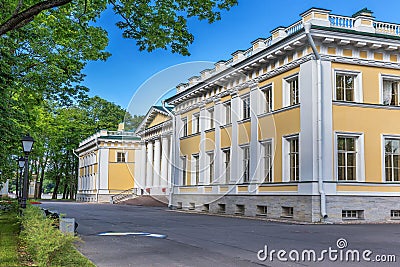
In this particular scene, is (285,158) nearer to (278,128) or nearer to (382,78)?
(278,128)

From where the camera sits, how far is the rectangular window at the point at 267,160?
25.7 metres

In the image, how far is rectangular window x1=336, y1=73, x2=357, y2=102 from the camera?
906 inches

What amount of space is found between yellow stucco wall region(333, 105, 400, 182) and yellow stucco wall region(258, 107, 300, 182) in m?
2.04

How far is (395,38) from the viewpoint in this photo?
75.6 ft

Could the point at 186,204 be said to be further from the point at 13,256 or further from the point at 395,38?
the point at 13,256

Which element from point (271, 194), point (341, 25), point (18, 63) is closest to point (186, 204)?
point (271, 194)

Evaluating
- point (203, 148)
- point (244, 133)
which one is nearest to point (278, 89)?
point (244, 133)

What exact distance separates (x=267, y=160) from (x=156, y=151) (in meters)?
22.3

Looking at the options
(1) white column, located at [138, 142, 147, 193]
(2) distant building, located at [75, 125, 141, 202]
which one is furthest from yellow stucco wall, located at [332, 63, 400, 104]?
(2) distant building, located at [75, 125, 141, 202]

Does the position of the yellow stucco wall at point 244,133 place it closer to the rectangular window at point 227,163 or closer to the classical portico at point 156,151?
the rectangular window at point 227,163

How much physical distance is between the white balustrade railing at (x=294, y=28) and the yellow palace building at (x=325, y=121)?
6cm

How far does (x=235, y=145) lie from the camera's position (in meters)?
29.5

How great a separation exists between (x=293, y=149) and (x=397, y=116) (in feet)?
17.4
